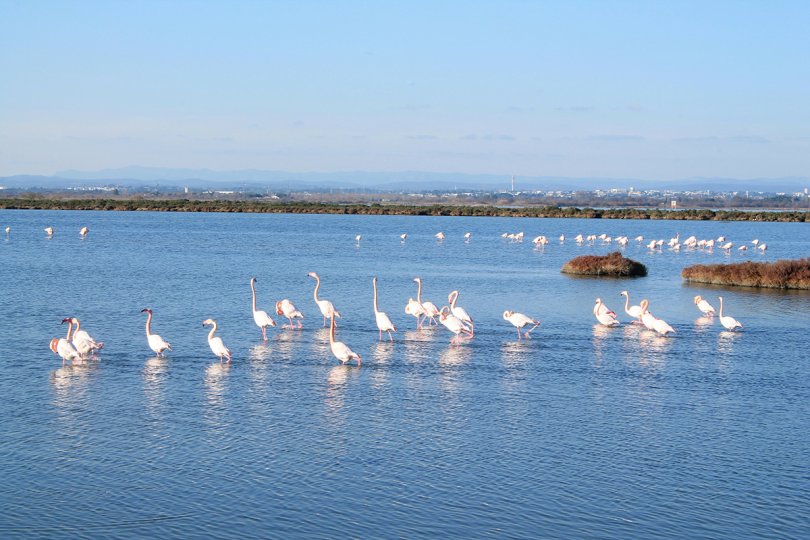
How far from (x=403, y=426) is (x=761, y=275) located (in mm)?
23994

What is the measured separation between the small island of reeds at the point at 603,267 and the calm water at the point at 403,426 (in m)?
9.71

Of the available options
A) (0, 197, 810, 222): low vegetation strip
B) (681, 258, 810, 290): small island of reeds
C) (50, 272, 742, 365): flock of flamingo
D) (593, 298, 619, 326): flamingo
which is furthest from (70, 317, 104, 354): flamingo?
(0, 197, 810, 222): low vegetation strip

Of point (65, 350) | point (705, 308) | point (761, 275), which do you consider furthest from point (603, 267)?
point (65, 350)

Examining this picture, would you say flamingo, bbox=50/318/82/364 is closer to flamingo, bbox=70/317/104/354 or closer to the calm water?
flamingo, bbox=70/317/104/354

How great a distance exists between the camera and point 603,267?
38250 millimetres

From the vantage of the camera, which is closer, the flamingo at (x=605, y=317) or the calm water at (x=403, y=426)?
the calm water at (x=403, y=426)

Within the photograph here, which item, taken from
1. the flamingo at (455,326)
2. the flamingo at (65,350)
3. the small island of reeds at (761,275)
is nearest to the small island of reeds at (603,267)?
the small island of reeds at (761,275)

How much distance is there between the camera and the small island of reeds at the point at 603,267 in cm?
3816

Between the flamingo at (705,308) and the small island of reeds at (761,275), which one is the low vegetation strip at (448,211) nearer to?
the small island of reeds at (761,275)

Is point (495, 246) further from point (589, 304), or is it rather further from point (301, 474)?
point (301, 474)

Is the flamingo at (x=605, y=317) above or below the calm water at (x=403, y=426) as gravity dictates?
above

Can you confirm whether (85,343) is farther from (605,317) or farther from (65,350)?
(605,317)

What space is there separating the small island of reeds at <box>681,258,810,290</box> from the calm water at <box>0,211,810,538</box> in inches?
245

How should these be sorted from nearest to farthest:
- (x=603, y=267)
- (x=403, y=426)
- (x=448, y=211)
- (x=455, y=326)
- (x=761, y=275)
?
(x=403, y=426) → (x=455, y=326) → (x=761, y=275) → (x=603, y=267) → (x=448, y=211)
